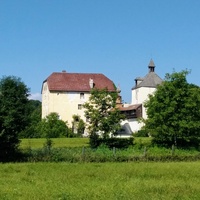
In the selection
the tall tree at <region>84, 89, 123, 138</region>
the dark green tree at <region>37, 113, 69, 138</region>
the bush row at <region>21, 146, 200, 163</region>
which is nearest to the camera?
the bush row at <region>21, 146, 200, 163</region>

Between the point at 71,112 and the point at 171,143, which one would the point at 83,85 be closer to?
the point at 71,112

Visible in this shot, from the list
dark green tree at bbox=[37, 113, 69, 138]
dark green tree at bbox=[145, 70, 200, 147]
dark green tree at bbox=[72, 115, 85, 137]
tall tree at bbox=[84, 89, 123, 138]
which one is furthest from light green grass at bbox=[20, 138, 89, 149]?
dark green tree at bbox=[72, 115, 85, 137]

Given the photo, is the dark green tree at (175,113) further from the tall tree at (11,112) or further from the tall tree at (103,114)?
the tall tree at (11,112)

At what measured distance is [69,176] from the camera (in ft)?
67.3

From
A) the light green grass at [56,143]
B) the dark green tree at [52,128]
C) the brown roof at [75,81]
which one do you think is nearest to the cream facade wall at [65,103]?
the brown roof at [75,81]

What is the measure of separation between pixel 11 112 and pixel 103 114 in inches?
537

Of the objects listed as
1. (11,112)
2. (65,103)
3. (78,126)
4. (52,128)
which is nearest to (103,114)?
(11,112)

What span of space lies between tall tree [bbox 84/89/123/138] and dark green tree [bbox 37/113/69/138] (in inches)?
996

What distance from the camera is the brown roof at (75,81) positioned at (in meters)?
82.9

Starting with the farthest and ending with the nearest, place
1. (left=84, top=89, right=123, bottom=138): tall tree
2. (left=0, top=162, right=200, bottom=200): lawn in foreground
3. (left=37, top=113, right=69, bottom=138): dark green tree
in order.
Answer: (left=37, top=113, right=69, bottom=138): dark green tree, (left=84, top=89, right=123, bottom=138): tall tree, (left=0, top=162, right=200, bottom=200): lawn in foreground

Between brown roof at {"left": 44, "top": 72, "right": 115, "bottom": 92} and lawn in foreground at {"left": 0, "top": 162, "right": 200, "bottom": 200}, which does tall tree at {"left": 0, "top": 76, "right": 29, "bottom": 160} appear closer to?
lawn in foreground at {"left": 0, "top": 162, "right": 200, "bottom": 200}

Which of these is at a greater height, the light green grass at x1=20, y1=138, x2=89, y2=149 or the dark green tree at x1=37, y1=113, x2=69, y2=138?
the dark green tree at x1=37, y1=113, x2=69, y2=138

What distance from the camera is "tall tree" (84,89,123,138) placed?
44.2 meters

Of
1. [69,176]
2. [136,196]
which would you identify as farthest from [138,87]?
[136,196]
